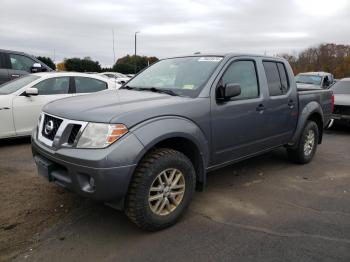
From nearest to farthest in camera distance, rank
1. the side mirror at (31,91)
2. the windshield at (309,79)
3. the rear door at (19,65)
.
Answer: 1. the side mirror at (31,91)
2. the rear door at (19,65)
3. the windshield at (309,79)

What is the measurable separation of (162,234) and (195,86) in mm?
1622

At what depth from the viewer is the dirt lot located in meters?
3.11

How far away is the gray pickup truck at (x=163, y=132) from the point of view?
305 cm

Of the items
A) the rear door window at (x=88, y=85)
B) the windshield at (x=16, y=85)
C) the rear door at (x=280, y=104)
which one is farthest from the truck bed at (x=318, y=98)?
the windshield at (x=16, y=85)

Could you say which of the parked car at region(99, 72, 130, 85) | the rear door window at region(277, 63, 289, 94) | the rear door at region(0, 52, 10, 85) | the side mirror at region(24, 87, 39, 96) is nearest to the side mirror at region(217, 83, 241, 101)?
the rear door window at region(277, 63, 289, 94)

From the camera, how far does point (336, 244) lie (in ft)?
10.8

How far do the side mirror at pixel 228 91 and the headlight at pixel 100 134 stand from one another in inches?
52.1

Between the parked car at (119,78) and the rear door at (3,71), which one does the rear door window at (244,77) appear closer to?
the parked car at (119,78)

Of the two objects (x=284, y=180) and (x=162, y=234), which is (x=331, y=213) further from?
(x=162, y=234)

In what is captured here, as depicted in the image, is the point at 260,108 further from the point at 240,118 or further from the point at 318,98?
the point at 318,98

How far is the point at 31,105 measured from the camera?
265 inches

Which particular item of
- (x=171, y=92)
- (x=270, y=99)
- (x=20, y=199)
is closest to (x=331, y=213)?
(x=270, y=99)

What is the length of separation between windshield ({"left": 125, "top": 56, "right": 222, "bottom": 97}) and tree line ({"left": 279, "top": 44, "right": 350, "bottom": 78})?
2097 inches

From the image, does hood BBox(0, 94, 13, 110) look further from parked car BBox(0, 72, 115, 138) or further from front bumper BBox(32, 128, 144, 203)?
front bumper BBox(32, 128, 144, 203)
